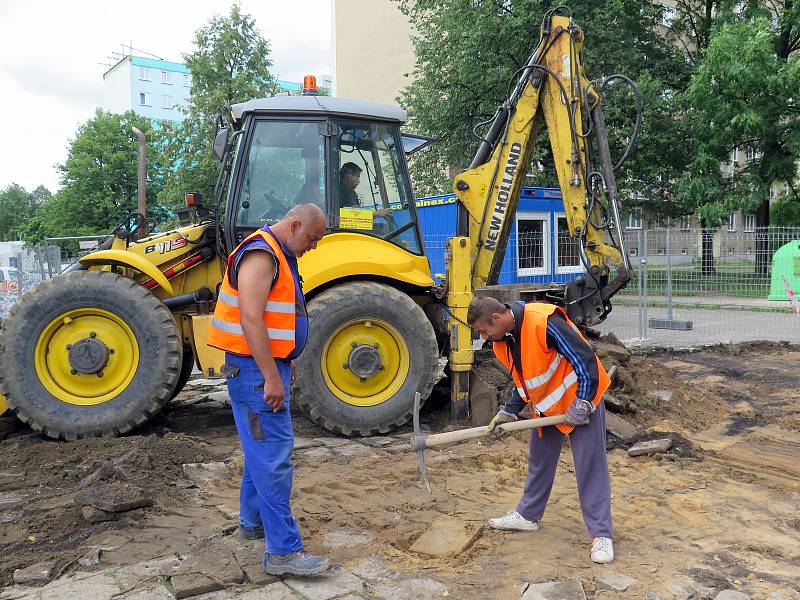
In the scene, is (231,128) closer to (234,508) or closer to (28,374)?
(28,374)

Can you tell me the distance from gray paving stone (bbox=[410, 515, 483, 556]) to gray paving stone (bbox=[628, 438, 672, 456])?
1.84m

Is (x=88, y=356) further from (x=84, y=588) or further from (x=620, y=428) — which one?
(x=620, y=428)

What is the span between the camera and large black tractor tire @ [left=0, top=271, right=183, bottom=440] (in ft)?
17.4

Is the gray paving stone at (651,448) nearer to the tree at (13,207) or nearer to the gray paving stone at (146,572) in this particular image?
the gray paving stone at (146,572)

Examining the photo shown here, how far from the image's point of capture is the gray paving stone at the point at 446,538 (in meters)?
3.60

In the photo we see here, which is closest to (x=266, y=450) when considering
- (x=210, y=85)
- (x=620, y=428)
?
(x=620, y=428)

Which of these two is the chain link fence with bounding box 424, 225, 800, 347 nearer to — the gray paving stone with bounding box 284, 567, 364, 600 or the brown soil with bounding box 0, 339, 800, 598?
the brown soil with bounding box 0, 339, 800, 598

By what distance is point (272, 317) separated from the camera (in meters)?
3.30

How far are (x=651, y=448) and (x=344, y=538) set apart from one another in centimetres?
261

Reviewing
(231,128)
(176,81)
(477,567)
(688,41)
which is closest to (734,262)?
(231,128)

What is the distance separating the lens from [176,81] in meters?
52.3

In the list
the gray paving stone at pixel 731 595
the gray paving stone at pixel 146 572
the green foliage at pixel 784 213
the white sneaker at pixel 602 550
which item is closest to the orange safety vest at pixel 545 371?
→ the white sneaker at pixel 602 550

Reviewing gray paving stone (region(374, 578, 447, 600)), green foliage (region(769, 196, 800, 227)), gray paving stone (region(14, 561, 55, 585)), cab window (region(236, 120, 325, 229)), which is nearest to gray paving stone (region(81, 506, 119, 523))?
gray paving stone (region(14, 561, 55, 585))

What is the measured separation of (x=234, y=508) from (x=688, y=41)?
22128 mm
